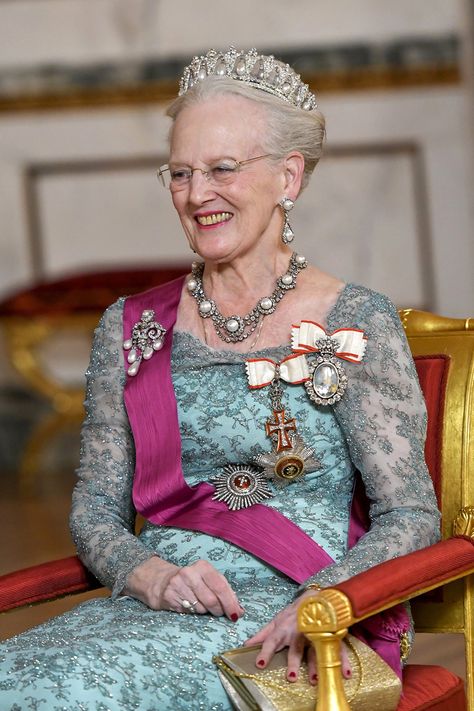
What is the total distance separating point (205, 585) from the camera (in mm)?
2338

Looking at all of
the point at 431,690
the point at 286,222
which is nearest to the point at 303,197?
the point at 286,222

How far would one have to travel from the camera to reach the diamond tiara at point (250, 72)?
263 centimetres

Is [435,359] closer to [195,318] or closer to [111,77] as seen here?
[195,318]

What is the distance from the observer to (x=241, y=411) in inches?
103

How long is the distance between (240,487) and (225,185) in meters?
0.58

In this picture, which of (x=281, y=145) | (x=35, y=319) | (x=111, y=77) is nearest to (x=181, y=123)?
(x=281, y=145)

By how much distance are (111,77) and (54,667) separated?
5792 millimetres

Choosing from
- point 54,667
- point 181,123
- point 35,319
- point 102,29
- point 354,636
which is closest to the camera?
point 54,667

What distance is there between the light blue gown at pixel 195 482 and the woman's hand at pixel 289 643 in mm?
81

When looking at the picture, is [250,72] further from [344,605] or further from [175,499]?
[344,605]

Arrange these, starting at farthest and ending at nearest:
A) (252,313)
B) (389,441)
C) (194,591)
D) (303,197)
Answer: (303,197)
(252,313)
(389,441)
(194,591)

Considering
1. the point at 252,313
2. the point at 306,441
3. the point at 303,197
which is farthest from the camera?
the point at 303,197

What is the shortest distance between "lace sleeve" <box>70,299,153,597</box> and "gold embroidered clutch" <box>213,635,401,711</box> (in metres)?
0.43

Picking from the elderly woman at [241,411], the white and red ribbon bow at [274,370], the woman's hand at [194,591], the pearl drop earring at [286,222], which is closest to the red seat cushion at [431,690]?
the elderly woman at [241,411]
